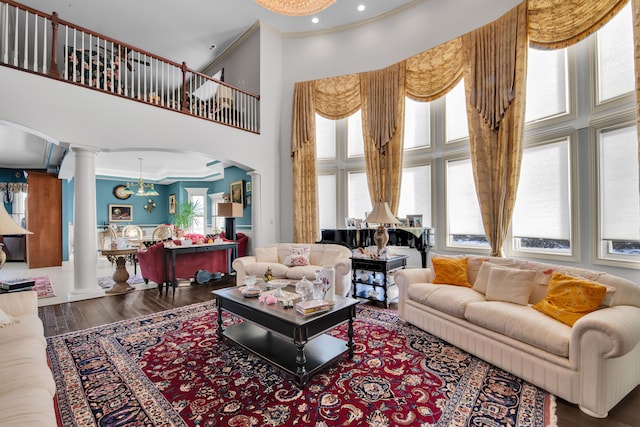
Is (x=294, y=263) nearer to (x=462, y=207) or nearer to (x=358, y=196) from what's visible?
(x=358, y=196)

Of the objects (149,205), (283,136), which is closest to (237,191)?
(283,136)

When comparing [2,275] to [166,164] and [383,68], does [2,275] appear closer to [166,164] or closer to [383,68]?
[166,164]

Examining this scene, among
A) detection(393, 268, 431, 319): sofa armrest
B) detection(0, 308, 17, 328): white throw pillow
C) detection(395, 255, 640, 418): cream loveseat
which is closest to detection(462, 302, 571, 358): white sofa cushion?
detection(395, 255, 640, 418): cream loveseat

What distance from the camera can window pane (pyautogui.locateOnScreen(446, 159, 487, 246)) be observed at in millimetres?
4766

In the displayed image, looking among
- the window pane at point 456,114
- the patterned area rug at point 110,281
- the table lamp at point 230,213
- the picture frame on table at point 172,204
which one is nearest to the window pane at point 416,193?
the window pane at point 456,114

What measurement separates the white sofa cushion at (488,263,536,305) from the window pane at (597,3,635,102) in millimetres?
2432

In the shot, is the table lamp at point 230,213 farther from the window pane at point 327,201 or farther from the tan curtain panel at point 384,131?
the tan curtain panel at point 384,131

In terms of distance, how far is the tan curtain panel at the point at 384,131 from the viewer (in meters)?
5.43

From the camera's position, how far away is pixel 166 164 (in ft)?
31.2

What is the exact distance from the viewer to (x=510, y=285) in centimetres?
273

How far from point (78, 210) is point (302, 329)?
436 centimetres

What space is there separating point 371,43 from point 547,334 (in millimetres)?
5884

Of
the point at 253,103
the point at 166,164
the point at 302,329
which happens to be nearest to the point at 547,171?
the point at 302,329

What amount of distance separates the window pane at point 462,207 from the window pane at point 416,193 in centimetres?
37
